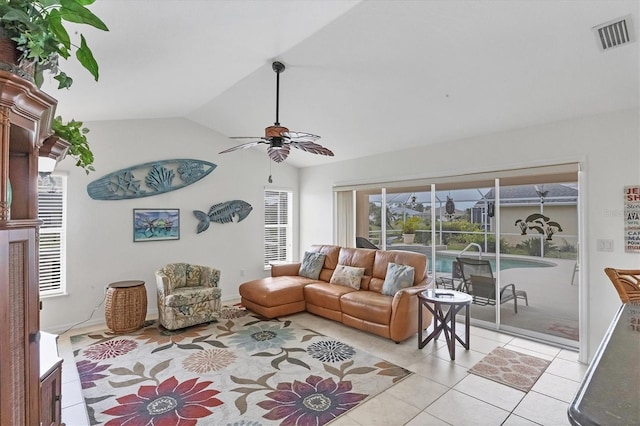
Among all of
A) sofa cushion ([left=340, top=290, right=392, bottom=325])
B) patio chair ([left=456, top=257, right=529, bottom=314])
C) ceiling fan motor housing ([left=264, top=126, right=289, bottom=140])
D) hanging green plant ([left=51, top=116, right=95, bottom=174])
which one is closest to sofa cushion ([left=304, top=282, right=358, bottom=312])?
sofa cushion ([left=340, top=290, right=392, bottom=325])

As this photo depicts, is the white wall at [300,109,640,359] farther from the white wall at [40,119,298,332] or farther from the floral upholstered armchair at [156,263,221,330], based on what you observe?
the floral upholstered armchair at [156,263,221,330]

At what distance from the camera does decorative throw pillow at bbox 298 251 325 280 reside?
17.4ft

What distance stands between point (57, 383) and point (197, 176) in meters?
3.89

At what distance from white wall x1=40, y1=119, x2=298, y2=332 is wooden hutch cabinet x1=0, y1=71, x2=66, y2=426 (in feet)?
12.0

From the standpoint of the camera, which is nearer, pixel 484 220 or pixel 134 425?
pixel 134 425

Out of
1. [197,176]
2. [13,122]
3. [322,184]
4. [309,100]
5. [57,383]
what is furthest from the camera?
[322,184]

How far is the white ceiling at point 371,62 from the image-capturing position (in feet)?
7.40

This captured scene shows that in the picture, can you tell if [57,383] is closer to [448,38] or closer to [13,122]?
[13,122]

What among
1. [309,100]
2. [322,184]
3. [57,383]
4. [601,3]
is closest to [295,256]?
[322,184]

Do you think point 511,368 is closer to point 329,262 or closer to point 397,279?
point 397,279

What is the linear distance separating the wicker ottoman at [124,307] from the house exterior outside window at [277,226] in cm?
250

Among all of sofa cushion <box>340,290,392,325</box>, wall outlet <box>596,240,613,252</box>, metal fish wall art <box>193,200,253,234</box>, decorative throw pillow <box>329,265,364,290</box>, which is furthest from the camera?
metal fish wall art <box>193,200,253,234</box>

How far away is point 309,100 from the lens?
4086 millimetres

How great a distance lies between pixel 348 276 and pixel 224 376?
7.66ft
